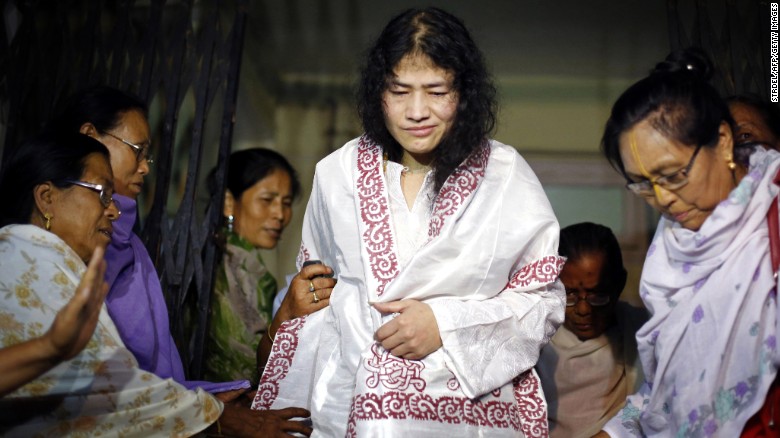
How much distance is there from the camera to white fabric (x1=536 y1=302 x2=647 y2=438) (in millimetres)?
4582

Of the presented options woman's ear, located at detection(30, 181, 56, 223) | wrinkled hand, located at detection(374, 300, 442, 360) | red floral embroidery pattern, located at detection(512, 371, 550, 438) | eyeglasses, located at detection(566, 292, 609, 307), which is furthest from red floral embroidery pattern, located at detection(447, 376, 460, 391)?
eyeglasses, located at detection(566, 292, 609, 307)

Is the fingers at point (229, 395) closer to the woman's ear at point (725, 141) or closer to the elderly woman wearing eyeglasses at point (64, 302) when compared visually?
the elderly woman wearing eyeglasses at point (64, 302)

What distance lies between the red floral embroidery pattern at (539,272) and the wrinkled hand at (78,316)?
132 cm

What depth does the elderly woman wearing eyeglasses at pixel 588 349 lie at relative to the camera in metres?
4.60

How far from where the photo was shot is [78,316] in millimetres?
2520

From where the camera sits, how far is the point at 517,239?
3244 mm

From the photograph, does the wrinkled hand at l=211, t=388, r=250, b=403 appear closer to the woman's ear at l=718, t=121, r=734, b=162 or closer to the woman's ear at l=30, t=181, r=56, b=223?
the woman's ear at l=30, t=181, r=56, b=223

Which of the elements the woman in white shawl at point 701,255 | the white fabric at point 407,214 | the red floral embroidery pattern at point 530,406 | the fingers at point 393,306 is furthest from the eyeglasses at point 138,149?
the woman in white shawl at point 701,255

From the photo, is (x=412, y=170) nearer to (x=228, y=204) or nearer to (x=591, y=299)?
(x=591, y=299)

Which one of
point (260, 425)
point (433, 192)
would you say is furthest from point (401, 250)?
point (260, 425)

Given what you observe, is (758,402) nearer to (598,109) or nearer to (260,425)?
(260,425)

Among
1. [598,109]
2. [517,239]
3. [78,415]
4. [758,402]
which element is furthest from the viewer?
[598,109]

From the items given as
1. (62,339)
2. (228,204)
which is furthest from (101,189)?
(228,204)

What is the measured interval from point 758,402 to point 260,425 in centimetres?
156
